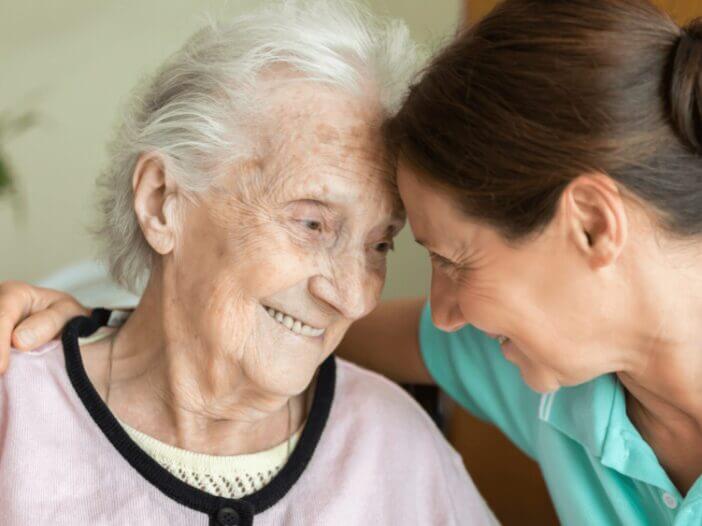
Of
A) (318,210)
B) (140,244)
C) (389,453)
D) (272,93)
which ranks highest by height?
(272,93)

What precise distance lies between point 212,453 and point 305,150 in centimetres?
55

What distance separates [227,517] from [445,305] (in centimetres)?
48

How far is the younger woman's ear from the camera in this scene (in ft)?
3.90

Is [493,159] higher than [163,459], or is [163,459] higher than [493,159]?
[493,159]

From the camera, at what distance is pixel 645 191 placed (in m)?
1.20

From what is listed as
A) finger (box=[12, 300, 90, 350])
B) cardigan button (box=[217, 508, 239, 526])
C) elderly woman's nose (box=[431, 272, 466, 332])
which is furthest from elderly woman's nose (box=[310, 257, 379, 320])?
finger (box=[12, 300, 90, 350])

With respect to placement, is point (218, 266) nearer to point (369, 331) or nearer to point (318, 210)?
point (318, 210)

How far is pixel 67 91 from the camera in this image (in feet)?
10.1

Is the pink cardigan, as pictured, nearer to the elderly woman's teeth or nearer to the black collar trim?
the black collar trim

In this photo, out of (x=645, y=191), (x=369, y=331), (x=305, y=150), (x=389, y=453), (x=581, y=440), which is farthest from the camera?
(x=369, y=331)

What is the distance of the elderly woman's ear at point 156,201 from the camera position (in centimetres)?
151

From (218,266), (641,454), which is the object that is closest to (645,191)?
(641,454)

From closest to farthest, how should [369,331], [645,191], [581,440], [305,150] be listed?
[645,191], [305,150], [581,440], [369,331]

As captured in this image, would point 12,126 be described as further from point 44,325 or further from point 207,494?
point 207,494
